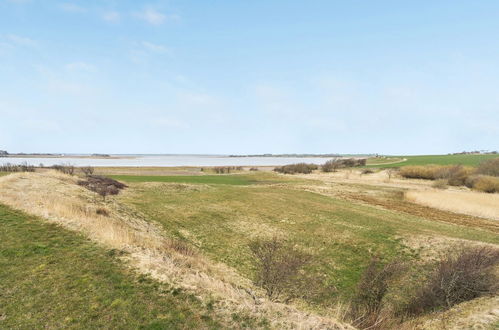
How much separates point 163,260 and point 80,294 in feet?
12.2

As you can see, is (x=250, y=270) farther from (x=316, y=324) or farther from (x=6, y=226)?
(x=6, y=226)

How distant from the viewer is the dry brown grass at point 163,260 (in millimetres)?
9125

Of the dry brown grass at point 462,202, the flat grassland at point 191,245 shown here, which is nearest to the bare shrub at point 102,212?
the flat grassland at point 191,245

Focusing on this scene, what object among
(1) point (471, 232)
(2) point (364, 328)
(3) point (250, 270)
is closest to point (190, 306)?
(2) point (364, 328)

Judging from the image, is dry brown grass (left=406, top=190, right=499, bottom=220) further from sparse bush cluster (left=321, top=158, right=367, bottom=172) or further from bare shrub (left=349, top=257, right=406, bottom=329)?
sparse bush cluster (left=321, top=158, right=367, bottom=172)

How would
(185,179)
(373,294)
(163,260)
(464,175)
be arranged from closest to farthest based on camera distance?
(163,260), (373,294), (185,179), (464,175)

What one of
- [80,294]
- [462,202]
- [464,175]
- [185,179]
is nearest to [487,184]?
[464,175]

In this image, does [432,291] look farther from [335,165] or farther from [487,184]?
[335,165]

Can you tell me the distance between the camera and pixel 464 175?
2714 inches

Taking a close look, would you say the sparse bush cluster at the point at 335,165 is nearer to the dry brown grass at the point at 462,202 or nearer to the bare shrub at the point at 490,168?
the bare shrub at the point at 490,168

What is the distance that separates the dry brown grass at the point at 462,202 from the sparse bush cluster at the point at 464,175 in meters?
14.8

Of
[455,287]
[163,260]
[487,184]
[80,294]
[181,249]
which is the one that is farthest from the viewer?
[487,184]

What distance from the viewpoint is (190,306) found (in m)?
9.06

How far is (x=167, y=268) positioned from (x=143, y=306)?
A: 268 centimetres
